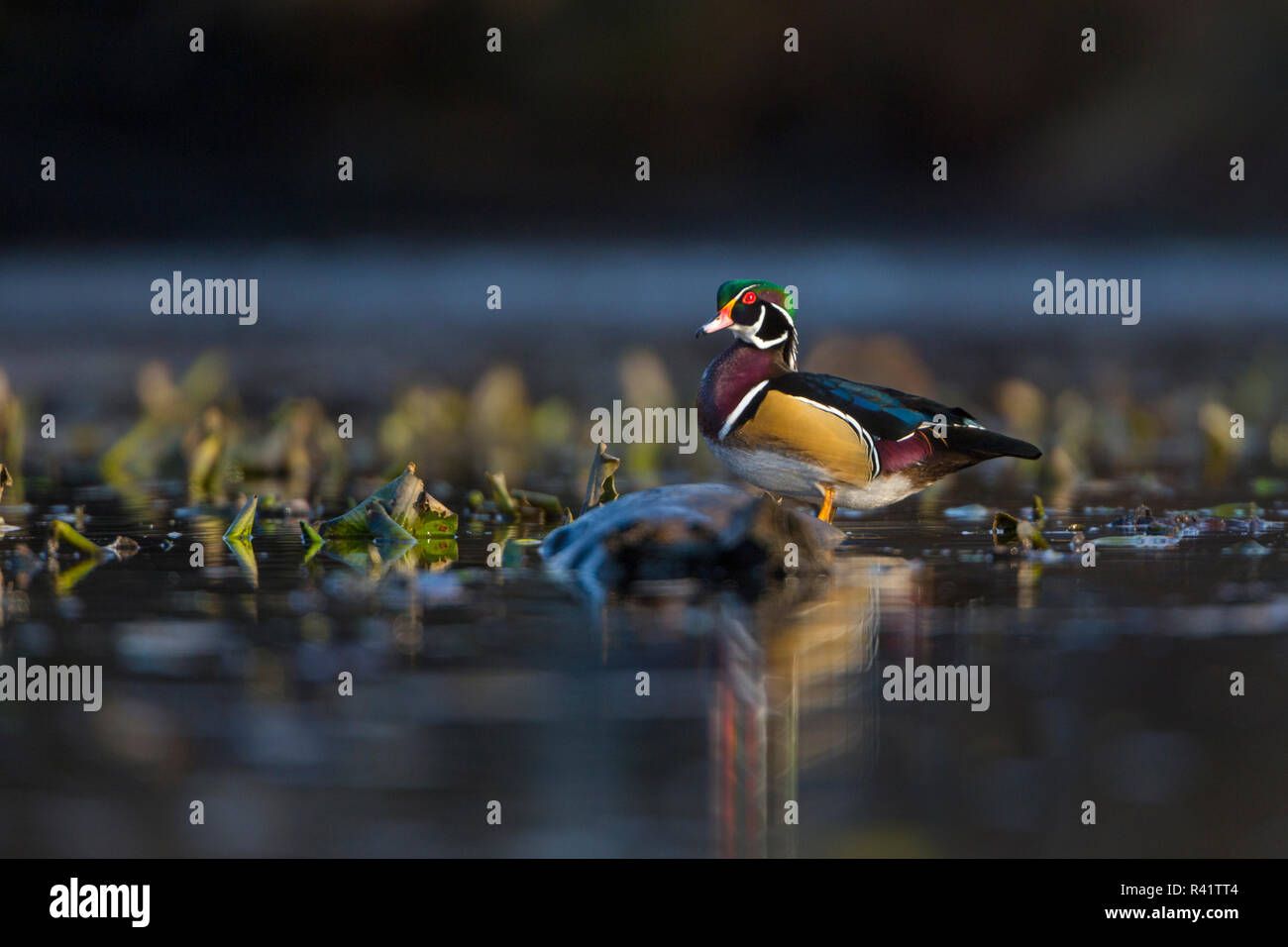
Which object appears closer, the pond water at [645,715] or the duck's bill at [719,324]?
the pond water at [645,715]

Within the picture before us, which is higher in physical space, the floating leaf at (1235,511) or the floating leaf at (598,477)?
the floating leaf at (598,477)

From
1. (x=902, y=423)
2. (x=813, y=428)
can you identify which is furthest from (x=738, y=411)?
(x=902, y=423)

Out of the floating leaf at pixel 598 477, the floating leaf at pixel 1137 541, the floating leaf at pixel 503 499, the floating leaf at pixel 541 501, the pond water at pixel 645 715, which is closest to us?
the pond water at pixel 645 715

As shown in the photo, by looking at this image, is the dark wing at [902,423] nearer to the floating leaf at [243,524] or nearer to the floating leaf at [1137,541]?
the floating leaf at [1137,541]

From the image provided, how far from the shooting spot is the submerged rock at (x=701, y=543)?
189 inches

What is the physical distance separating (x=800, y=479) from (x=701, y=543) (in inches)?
48.2

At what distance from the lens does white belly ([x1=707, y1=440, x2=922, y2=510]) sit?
5.88 metres

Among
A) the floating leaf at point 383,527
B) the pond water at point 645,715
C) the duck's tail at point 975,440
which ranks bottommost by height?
the pond water at point 645,715

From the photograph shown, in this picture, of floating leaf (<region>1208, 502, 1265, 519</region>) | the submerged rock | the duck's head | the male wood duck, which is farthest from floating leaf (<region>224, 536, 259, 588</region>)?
floating leaf (<region>1208, 502, 1265, 519</region>)

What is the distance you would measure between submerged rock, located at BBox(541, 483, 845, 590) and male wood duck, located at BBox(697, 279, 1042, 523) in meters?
0.90

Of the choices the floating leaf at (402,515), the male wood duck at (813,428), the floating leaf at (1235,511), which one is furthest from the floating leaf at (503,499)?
the floating leaf at (1235,511)

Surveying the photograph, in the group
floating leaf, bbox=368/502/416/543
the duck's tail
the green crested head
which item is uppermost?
the green crested head

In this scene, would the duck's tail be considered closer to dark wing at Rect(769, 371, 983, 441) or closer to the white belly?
dark wing at Rect(769, 371, 983, 441)

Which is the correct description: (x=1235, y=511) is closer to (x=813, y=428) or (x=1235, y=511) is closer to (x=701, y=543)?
(x=813, y=428)
